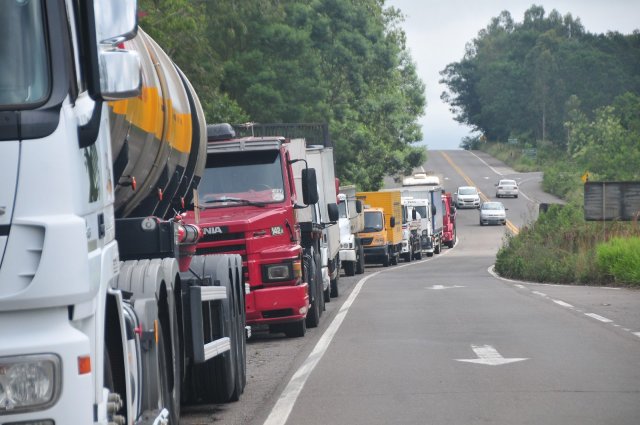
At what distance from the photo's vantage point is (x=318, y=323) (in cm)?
1989

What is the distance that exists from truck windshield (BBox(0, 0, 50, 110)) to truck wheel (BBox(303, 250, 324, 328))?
44.9ft

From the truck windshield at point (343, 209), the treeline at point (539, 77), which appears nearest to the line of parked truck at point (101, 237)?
the truck windshield at point (343, 209)

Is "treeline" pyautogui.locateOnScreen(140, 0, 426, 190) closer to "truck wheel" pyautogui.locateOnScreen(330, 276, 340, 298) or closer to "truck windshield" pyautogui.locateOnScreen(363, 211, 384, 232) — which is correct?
"truck windshield" pyautogui.locateOnScreen(363, 211, 384, 232)

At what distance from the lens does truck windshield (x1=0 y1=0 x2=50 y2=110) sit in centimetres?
525

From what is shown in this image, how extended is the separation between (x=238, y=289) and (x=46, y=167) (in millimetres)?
6567

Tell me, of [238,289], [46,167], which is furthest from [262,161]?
[46,167]

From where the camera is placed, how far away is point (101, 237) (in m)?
5.93

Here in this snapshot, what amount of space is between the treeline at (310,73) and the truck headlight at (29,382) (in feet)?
127

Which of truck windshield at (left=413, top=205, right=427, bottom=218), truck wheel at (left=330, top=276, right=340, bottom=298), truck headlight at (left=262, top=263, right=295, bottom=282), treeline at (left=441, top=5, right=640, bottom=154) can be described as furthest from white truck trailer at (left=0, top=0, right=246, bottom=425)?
treeline at (left=441, top=5, right=640, bottom=154)

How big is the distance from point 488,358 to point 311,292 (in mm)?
5854

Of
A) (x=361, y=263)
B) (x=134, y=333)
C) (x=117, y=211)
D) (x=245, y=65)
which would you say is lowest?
(x=361, y=263)

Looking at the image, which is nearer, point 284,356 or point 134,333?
point 134,333

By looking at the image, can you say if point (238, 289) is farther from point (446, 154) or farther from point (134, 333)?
point (446, 154)

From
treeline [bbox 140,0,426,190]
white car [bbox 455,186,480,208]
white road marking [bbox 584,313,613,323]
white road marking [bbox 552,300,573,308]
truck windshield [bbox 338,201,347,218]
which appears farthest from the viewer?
white car [bbox 455,186,480,208]
